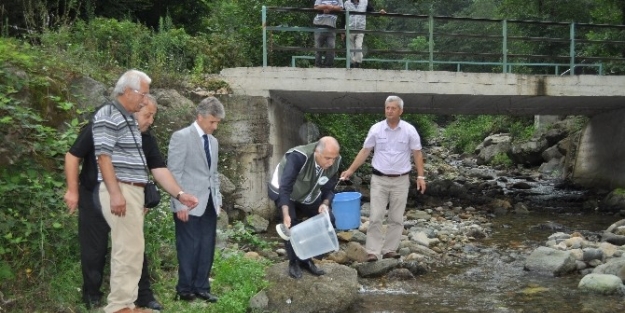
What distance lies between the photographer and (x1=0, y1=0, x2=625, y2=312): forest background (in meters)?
4.49

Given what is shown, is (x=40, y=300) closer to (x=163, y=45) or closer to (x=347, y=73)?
(x=163, y=45)

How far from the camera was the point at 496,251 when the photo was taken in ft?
29.4

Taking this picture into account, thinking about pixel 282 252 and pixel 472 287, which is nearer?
pixel 472 287

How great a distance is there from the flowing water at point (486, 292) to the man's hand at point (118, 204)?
266 centimetres

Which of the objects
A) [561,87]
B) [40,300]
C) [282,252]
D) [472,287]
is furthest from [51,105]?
[561,87]

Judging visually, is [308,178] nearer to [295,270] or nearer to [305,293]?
[295,270]

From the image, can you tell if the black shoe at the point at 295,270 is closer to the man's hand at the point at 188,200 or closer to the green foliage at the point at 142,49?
the man's hand at the point at 188,200

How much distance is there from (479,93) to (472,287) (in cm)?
575

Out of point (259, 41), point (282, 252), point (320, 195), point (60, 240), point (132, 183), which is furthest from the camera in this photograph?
point (259, 41)

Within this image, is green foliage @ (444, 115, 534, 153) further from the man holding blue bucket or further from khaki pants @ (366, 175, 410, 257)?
the man holding blue bucket

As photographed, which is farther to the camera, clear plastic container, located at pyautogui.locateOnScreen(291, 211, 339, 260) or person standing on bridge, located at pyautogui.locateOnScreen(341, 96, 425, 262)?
person standing on bridge, located at pyautogui.locateOnScreen(341, 96, 425, 262)

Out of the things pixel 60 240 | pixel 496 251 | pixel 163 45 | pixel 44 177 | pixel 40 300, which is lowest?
pixel 496 251

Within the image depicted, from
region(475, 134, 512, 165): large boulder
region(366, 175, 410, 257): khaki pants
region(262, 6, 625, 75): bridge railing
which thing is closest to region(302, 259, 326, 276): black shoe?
region(366, 175, 410, 257): khaki pants

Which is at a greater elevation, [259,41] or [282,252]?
[259,41]
